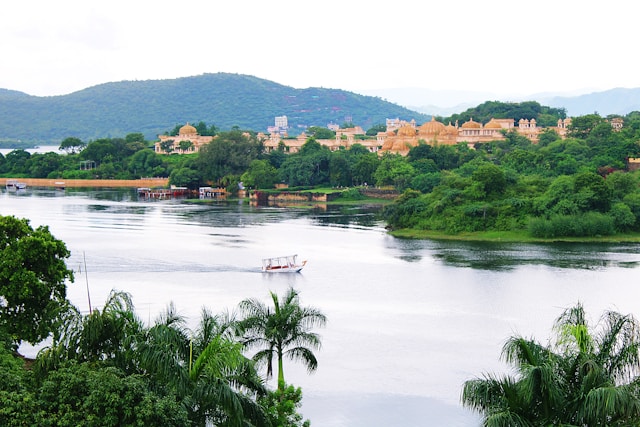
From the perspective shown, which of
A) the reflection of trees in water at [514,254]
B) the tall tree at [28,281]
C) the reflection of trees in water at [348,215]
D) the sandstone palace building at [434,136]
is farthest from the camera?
the sandstone palace building at [434,136]

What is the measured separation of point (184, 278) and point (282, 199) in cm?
3361

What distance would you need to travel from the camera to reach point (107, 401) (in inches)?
369

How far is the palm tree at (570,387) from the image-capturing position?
358 inches

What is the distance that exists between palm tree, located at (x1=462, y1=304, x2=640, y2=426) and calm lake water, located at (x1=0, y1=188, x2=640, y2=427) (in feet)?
19.6

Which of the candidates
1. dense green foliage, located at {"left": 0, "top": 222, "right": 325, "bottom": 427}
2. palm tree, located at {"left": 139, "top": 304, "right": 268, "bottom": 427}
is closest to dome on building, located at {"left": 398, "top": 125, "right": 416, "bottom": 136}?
dense green foliage, located at {"left": 0, "top": 222, "right": 325, "bottom": 427}

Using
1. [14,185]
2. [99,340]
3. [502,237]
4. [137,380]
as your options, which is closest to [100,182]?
[14,185]

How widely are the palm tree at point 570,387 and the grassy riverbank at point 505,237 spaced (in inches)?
1083

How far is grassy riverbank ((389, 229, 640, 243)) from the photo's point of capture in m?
37.1

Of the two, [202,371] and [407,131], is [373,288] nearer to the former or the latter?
[202,371]

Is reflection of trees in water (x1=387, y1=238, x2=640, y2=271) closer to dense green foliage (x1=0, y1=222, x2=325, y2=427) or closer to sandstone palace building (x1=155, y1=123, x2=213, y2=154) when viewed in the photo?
dense green foliage (x1=0, y1=222, x2=325, y2=427)

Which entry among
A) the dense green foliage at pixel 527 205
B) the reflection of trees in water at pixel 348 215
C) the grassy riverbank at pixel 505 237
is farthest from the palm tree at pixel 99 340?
the reflection of trees in water at pixel 348 215

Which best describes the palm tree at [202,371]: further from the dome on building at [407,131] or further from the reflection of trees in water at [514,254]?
the dome on building at [407,131]

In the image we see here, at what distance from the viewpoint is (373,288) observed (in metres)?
26.6

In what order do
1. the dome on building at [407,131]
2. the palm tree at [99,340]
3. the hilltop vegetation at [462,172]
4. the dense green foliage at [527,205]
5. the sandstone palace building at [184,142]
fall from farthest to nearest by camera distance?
1. the sandstone palace building at [184,142]
2. the dome on building at [407,131]
3. the hilltop vegetation at [462,172]
4. the dense green foliage at [527,205]
5. the palm tree at [99,340]
